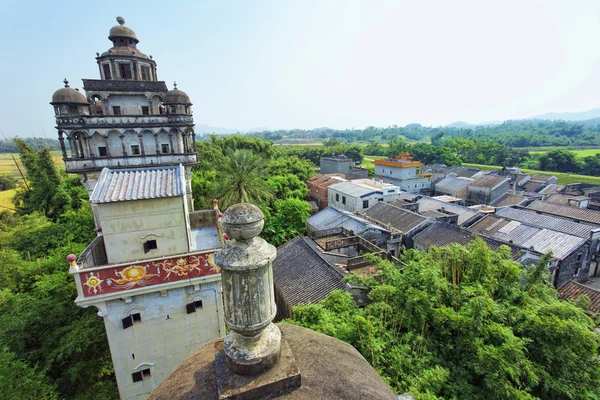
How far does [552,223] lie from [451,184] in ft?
85.4

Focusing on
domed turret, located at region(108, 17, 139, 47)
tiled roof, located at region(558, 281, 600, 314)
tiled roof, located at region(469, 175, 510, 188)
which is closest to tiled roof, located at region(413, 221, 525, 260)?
tiled roof, located at region(558, 281, 600, 314)

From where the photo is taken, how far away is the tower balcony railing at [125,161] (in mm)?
18328

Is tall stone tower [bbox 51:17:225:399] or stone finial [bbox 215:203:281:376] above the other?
stone finial [bbox 215:203:281:376]

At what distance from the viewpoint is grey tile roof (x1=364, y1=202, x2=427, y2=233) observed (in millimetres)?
28016

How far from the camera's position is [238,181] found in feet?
80.0

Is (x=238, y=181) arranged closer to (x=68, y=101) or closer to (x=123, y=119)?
(x=123, y=119)

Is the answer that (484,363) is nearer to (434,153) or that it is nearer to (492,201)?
(492,201)

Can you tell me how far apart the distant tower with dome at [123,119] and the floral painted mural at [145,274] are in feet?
43.1

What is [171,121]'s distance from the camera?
2019 cm

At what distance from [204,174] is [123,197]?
2269cm

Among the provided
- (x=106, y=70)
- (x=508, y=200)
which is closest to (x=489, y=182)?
(x=508, y=200)

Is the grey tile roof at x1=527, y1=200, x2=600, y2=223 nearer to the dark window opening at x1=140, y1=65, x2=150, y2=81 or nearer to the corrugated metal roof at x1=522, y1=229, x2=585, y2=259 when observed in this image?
the corrugated metal roof at x1=522, y1=229, x2=585, y2=259

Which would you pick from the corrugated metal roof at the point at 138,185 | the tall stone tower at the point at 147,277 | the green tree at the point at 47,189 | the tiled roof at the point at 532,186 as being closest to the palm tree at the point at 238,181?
the tall stone tower at the point at 147,277

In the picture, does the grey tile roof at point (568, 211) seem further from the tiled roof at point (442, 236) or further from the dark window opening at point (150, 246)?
the dark window opening at point (150, 246)
